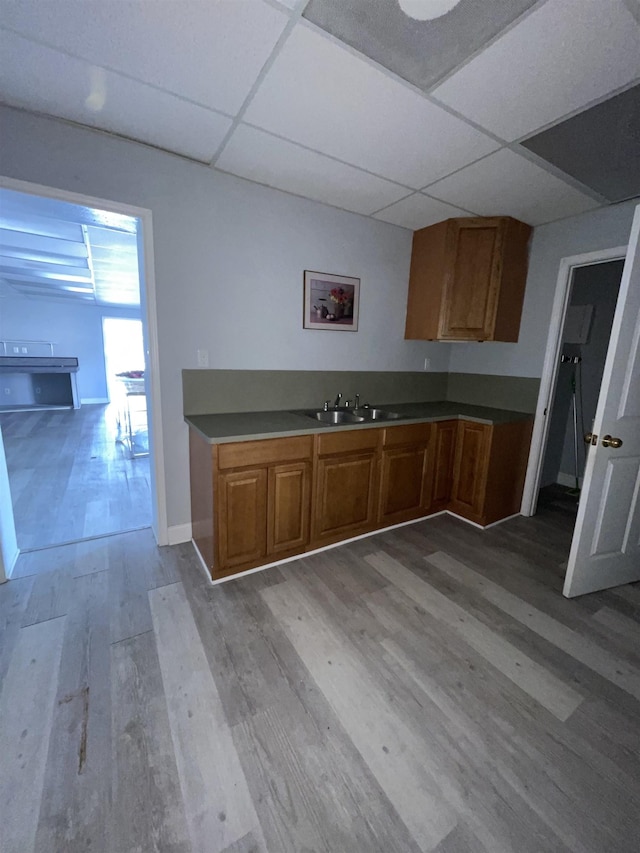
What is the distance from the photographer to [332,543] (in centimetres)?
245

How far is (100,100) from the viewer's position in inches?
61.4

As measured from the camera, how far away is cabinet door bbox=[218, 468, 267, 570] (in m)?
1.93

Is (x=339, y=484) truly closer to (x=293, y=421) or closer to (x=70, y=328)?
(x=293, y=421)

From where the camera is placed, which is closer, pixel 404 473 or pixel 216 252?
pixel 216 252

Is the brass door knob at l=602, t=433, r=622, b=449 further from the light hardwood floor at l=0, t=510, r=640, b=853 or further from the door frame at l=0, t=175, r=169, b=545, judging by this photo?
the door frame at l=0, t=175, r=169, b=545

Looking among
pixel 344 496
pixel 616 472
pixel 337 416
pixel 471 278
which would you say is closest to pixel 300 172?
pixel 471 278

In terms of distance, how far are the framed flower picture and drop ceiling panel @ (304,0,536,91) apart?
1.39 meters

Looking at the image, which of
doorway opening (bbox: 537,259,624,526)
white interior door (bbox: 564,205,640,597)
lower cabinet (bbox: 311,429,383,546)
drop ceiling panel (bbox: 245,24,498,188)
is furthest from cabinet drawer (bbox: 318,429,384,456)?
doorway opening (bbox: 537,259,624,526)

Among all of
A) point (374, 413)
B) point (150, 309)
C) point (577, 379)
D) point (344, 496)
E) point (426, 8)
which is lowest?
point (344, 496)

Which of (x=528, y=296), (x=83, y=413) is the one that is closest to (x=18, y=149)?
(x=528, y=296)

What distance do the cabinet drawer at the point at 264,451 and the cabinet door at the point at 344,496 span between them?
0.61 feet

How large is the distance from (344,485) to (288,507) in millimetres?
440

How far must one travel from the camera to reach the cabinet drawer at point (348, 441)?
2.21 meters

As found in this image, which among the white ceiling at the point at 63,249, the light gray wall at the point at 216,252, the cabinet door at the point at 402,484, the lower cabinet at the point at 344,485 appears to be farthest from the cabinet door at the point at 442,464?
the white ceiling at the point at 63,249
